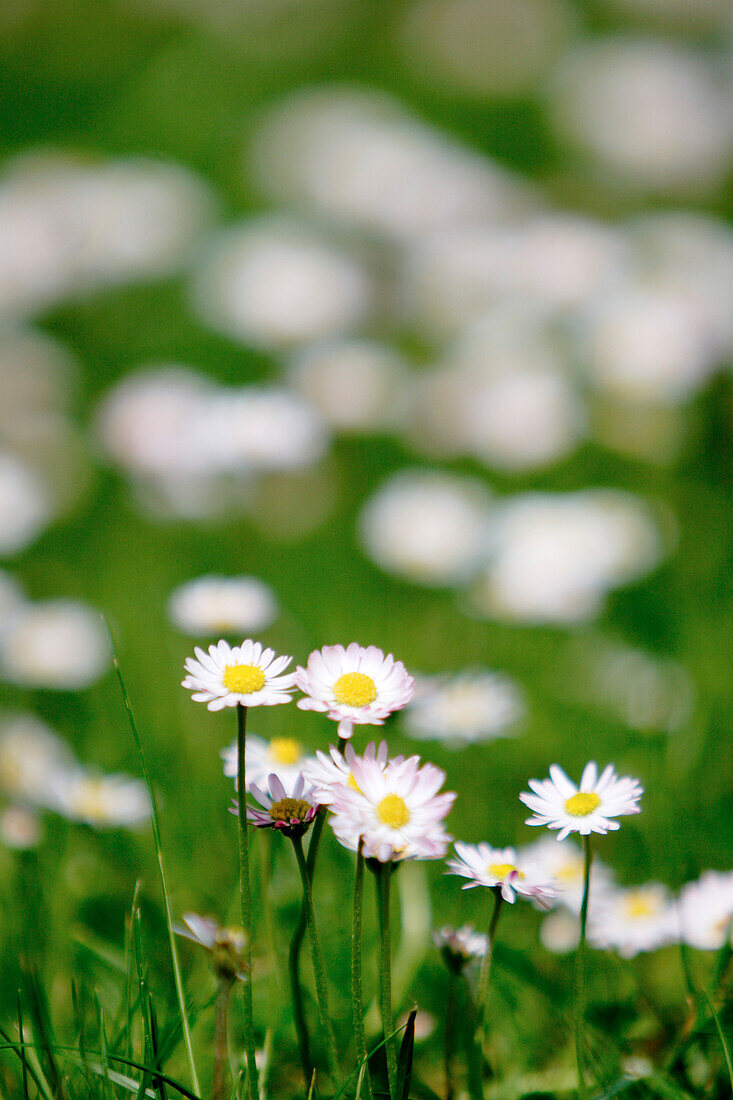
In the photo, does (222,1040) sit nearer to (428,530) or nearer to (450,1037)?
(450,1037)

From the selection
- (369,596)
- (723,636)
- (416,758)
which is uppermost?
(416,758)

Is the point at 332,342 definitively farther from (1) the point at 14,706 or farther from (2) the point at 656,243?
(1) the point at 14,706

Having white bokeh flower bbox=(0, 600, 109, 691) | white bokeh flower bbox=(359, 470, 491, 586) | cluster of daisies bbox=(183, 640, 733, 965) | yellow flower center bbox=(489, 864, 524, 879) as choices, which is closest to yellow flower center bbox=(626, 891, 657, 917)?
cluster of daisies bbox=(183, 640, 733, 965)

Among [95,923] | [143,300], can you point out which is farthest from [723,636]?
[143,300]

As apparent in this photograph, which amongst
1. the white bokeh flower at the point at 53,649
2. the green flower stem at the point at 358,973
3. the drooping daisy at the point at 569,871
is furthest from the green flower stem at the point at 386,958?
the white bokeh flower at the point at 53,649

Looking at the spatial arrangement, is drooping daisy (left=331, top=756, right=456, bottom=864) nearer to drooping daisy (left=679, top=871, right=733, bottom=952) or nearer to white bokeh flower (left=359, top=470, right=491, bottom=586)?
drooping daisy (left=679, top=871, right=733, bottom=952)

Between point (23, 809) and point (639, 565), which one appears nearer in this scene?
point (23, 809)

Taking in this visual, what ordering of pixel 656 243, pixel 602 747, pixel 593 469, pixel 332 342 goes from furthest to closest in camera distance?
1. pixel 656 243
2. pixel 332 342
3. pixel 593 469
4. pixel 602 747
